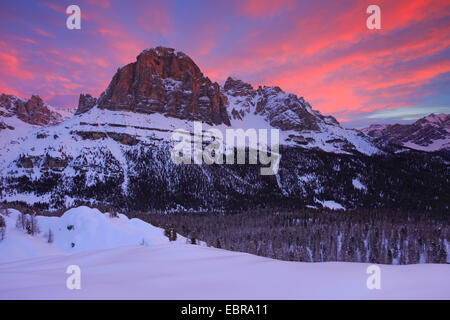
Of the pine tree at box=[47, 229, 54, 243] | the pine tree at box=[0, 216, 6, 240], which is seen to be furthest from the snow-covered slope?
the pine tree at box=[0, 216, 6, 240]

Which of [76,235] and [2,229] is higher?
[2,229]

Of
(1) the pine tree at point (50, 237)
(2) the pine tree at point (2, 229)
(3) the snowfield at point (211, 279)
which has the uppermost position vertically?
(3) the snowfield at point (211, 279)

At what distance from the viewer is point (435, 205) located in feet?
609

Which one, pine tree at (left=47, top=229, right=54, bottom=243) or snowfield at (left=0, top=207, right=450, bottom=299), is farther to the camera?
pine tree at (left=47, top=229, right=54, bottom=243)

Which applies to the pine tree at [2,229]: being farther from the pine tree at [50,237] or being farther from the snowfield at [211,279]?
the snowfield at [211,279]

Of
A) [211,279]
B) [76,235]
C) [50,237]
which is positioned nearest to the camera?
[211,279]

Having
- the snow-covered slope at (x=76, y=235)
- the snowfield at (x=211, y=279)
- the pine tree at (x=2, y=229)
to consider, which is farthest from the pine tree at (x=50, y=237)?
the snowfield at (x=211, y=279)

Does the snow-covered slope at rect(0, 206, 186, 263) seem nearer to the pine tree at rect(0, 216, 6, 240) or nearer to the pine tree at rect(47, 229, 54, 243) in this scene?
the pine tree at rect(47, 229, 54, 243)

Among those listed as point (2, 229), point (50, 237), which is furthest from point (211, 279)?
point (50, 237)

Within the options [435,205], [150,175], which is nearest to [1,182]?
[150,175]

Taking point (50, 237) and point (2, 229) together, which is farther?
point (50, 237)

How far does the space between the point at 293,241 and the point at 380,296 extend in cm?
9377

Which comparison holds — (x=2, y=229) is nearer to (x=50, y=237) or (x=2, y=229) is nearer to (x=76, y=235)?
(x=50, y=237)

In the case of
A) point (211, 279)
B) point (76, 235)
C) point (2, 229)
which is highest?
point (211, 279)
